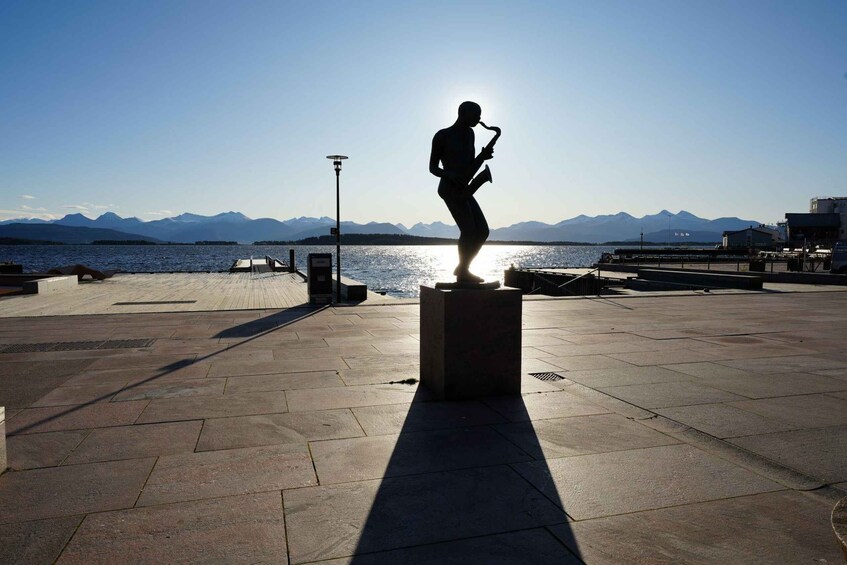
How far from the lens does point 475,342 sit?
22.2ft

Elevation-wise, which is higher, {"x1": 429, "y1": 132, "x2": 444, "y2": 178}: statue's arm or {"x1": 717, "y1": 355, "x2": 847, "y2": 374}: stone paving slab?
{"x1": 429, "y1": 132, "x2": 444, "y2": 178}: statue's arm

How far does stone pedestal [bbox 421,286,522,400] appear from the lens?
21.8 feet

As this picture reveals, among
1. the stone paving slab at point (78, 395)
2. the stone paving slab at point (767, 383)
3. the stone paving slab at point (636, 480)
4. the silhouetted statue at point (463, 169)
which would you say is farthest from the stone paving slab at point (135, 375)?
the stone paving slab at point (767, 383)

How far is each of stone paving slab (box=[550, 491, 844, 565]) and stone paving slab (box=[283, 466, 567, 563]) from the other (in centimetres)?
37

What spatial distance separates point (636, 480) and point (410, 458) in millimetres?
1730

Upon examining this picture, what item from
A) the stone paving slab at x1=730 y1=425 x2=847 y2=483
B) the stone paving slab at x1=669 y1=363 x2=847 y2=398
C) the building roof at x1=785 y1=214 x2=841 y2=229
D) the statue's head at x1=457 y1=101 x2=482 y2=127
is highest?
the building roof at x1=785 y1=214 x2=841 y2=229

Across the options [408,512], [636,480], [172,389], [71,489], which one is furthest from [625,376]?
[71,489]

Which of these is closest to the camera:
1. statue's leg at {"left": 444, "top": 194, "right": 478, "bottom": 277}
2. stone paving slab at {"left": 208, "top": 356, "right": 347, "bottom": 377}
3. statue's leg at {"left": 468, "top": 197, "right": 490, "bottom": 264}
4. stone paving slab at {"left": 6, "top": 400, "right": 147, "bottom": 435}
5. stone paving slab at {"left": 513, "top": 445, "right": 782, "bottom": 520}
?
stone paving slab at {"left": 513, "top": 445, "right": 782, "bottom": 520}

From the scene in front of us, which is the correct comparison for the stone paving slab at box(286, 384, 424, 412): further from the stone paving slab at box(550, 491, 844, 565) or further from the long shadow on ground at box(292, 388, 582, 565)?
the stone paving slab at box(550, 491, 844, 565)

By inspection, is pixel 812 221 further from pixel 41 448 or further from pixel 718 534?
pixel 41 448

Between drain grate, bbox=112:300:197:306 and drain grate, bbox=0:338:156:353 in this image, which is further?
drain grate, bbox=112:300:197:306

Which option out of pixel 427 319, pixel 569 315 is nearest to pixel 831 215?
pixel 569 315

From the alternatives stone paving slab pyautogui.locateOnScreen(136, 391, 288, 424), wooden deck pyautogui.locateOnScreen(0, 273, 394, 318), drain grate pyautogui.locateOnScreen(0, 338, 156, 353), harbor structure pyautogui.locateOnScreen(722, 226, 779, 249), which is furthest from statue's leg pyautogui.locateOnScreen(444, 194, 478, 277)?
harbor structure pyautogui.locateOnScreen(722, 226, 779, 249)

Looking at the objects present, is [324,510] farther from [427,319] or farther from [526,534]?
[427,319]
